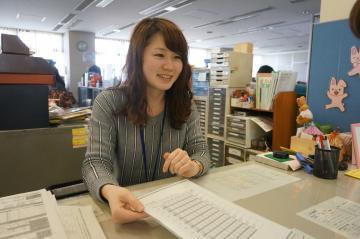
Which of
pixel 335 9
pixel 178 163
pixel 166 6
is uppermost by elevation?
pixel 166 6

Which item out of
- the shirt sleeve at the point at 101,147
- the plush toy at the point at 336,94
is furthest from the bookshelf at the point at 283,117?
the shirt sleeve at the point at 101,147

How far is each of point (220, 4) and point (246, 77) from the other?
2.57 meters

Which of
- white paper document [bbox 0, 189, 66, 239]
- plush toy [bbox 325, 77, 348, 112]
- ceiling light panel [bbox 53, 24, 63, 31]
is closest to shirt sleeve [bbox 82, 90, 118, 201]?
white paper document [bbox 0, 189, 66, 239]

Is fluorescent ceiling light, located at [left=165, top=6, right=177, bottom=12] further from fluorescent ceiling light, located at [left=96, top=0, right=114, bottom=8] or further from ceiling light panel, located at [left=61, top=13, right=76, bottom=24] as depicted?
ceiling light panel, located at [left=61, top=13, right=76, bottom=24]

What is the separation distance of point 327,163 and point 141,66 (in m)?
0.79

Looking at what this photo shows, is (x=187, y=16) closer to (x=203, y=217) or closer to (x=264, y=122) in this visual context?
(x=264, y=122)

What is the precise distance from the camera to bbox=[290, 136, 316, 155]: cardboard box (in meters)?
1.29

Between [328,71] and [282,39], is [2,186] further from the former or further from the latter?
[282,39]

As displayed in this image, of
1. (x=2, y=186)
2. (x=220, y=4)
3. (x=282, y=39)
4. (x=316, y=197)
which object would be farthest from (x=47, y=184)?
(x=282, y=39)

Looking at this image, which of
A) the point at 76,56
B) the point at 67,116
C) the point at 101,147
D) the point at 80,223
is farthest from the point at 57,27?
the point at 80,223

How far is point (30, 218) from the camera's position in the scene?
583mm

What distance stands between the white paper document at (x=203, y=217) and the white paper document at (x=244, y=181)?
129mm

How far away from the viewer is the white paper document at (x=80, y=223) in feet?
1.95

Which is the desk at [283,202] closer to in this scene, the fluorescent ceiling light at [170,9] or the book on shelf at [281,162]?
the book on shelf at [281,162]
